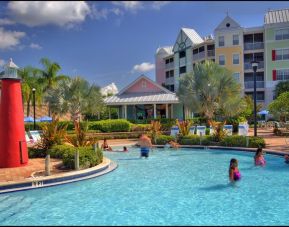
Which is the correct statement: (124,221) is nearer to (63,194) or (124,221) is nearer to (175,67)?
(63,194)

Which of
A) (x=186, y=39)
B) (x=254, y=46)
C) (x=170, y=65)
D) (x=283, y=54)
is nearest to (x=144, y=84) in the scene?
(x=254, y=46)

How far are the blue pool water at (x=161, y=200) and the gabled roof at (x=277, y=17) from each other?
3658cm

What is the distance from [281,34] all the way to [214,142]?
31.1 m

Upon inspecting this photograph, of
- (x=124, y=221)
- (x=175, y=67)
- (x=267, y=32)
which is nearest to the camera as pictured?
(x=124, y=221)

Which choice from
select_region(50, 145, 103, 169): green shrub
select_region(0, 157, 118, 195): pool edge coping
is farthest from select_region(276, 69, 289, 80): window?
select_region(0, 157, 118, 195): pool edge coping

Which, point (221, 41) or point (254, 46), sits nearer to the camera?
point (254, 46)

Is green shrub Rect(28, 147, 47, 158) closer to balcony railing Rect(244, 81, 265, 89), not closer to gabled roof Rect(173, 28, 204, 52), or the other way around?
balcony railing Rect(244, 81, 265, 89)

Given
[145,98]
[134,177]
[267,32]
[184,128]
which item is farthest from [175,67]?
[134,177]

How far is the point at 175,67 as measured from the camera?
59750mm

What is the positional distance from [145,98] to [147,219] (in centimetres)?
2922

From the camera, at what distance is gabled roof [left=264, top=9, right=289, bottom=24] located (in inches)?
1814

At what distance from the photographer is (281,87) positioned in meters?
42.5

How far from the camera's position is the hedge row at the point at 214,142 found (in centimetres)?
1969

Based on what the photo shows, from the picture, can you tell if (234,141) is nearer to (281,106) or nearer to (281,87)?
(281,106)
